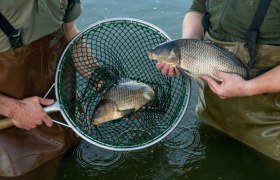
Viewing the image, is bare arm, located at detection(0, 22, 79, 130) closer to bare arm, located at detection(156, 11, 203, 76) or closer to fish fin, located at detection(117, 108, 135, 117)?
fish fin, located at detection(117, 108, 135, 117)

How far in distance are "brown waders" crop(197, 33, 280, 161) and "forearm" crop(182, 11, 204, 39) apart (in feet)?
0.50

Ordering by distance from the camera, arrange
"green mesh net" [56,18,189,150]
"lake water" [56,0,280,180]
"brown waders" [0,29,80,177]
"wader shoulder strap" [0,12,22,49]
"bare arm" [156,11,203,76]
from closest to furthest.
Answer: "wader shoulder strap" [0,12,22,49] < "brown waders" [0,29,80,177] < "green mesh net" [56,18,189,150] < "lake water" [56,0,280,180] < "bare arm" [156,11,203,76]

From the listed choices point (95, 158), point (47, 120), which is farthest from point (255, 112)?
point (47, 120)

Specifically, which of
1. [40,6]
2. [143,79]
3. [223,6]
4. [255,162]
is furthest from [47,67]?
[255,162]

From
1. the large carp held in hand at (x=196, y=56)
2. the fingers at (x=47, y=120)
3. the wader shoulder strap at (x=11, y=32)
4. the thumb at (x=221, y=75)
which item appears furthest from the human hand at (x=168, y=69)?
the wader shoulder strap at (x=11, y=32)

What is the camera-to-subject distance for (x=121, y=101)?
8.48 ft

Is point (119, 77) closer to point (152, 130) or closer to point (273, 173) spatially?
point (152, 130)

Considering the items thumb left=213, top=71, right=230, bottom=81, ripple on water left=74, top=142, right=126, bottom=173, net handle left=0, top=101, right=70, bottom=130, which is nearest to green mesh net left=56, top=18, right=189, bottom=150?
net handle left=0, top=101, right=70, bottom=130

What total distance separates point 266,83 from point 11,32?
1.45 m

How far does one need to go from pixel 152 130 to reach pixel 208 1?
0.91 m

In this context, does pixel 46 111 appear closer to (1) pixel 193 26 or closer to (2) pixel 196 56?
(2) pixel 196 56

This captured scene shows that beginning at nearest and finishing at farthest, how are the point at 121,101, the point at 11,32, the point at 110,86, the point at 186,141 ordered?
the point at 11,32
the point at 121,101
the point at 110,86
the point at 186,141

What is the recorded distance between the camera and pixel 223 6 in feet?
8.77

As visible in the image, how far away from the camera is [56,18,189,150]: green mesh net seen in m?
2.67
